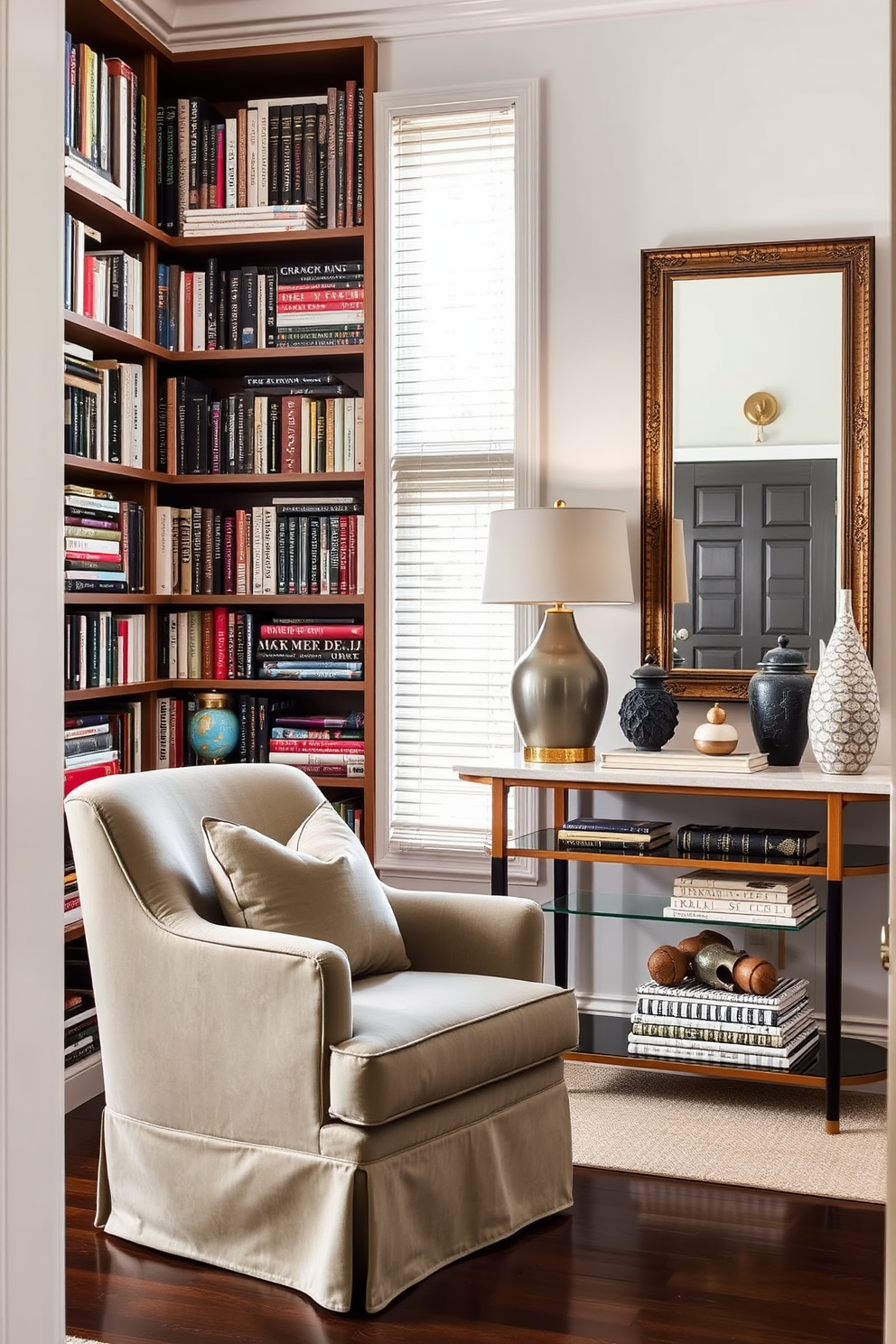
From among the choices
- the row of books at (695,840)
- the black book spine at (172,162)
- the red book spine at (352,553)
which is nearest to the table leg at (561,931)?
the row of books at (695,840)

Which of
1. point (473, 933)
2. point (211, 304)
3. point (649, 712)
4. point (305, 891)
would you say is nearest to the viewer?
point (305, 891)

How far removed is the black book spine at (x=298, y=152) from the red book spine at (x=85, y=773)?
174cm

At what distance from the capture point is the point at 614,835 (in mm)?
3615

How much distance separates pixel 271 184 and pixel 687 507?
1.57m

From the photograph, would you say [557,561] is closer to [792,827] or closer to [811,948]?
[792,827]

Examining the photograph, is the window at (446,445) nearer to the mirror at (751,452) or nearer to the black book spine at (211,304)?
the mirror at (751,452)

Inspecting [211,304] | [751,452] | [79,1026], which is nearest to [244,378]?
[211,304]

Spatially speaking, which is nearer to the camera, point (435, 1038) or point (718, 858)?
point (435, 1038)

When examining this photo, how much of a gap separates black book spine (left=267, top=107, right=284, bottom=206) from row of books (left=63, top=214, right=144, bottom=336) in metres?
0.44

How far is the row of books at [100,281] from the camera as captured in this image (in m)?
3.71

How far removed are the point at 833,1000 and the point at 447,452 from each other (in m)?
1.86

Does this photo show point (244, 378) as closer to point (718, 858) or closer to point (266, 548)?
point (266, 548)

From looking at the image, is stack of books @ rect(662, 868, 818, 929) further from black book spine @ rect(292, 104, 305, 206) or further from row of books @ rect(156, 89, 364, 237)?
black book spine @ rect(292, 104, 305, 206)

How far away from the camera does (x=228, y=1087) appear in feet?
8.48
